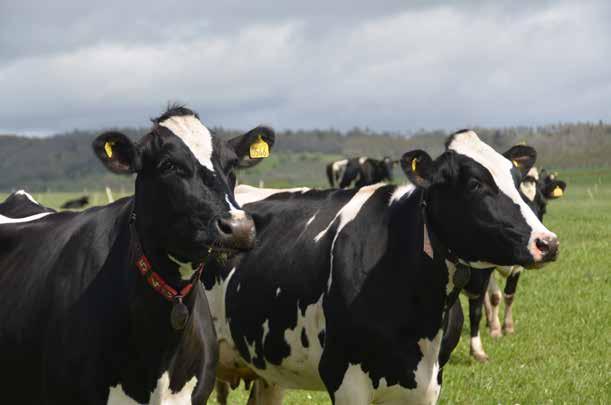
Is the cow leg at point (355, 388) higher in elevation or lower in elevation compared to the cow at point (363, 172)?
higher

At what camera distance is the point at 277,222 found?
8.39 m

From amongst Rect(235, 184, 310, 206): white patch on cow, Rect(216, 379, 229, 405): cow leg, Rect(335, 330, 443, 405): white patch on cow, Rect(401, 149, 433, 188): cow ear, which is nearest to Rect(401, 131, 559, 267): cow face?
Rect(401, 149, 433, 188): cow ear

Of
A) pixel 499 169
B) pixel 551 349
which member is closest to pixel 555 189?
pixel 551 349

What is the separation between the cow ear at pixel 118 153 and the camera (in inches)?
215

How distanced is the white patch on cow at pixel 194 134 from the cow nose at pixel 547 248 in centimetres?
225

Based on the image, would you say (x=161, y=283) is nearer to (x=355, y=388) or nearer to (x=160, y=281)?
(x=160, y=281)

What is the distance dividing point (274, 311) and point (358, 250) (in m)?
0.94

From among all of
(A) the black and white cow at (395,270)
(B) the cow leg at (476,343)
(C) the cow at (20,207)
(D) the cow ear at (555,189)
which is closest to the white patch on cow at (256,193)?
(A) the black and white cow at (395,270)

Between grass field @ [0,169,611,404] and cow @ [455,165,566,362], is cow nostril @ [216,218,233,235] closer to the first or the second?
grass field @ [0,169,611,404]

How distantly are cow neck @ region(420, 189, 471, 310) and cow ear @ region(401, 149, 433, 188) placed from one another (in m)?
0.19

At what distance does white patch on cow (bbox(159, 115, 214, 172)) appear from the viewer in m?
5.45

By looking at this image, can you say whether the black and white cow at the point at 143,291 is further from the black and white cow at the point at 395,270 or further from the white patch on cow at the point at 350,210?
the white patch on cow at the point at 350,210

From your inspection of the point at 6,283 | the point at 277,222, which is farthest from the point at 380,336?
the point at 6,283

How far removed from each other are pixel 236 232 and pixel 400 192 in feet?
8.80
